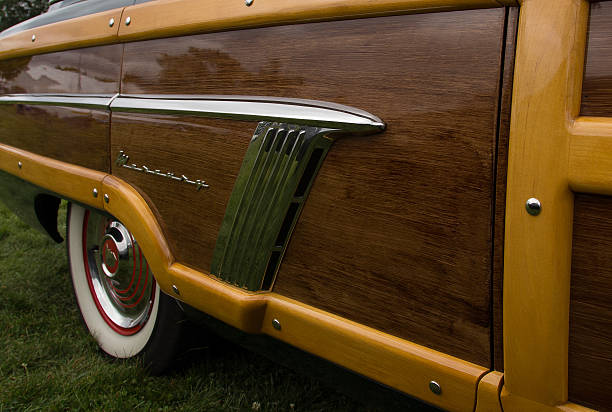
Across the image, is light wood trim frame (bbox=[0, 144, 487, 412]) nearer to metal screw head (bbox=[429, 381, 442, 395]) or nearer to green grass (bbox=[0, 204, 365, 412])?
metal screw head (bbox=[429, 381, 442, 395])

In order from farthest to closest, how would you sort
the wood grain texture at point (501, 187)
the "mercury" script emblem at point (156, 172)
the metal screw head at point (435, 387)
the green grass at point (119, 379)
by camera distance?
the green grass at point (119, 379) → the "mercury" script emblem at point (156, 172) → the metal screw head at point (435, 387) → the wood grain texture at point (501, 187)

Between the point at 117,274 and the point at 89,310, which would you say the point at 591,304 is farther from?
the point at 89,310

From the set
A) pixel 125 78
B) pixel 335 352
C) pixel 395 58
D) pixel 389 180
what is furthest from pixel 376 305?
pixel 125 78

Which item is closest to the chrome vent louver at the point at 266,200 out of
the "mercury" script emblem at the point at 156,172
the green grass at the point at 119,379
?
the "mercury" script emblem at the point at 156,172

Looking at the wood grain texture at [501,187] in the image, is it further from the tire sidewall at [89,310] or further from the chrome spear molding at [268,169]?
the tire sidewall at [89,310]

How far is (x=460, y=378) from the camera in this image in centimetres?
109

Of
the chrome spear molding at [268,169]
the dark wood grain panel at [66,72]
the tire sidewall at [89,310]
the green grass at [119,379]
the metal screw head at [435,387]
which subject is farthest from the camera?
the tire sidewall at [89,310]

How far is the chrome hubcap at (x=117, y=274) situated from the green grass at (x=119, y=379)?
16 cm

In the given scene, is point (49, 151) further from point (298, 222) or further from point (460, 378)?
point (460, 378)

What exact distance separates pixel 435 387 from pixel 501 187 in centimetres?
40

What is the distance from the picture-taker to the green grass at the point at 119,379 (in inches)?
80.1

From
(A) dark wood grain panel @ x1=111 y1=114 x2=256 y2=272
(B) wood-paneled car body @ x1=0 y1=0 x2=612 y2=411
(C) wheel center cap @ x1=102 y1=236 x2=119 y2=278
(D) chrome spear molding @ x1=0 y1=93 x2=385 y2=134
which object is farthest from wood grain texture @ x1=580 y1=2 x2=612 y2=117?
(C) wheel center cap @ x1=102 y1=236 x2=119 y2=278

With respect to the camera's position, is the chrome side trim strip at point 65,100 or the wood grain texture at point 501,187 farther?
the chrome side trim strip at point 65,100

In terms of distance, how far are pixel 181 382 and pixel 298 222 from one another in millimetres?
1086
